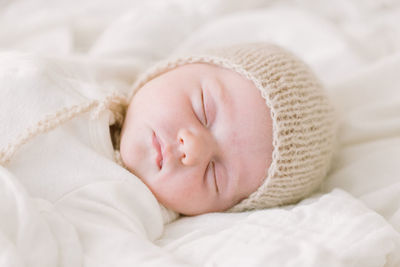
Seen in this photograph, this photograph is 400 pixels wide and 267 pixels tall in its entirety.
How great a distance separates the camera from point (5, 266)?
0.82 meters

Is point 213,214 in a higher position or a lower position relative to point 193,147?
lower

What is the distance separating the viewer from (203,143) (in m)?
1.15

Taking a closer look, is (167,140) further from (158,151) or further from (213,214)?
(213,214)

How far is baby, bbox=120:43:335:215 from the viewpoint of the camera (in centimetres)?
118

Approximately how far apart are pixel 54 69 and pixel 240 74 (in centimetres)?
52

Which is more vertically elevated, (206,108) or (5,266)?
(206,108)

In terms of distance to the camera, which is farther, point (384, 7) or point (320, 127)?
point (384, 7)

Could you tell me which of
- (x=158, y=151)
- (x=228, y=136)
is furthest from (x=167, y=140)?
(x=228, y=136)

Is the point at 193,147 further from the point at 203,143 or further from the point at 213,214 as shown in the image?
the point at 213,214

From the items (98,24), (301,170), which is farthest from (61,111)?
(98,24)

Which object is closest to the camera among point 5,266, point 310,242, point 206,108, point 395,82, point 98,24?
point 5,266

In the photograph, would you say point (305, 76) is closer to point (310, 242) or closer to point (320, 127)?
point (320, 127)

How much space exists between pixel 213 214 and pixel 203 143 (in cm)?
20

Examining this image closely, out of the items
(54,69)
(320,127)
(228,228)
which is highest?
(54,69)
